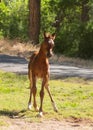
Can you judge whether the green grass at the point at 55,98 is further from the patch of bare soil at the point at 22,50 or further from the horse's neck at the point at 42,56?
the patch of bare soil at the point at 22,50

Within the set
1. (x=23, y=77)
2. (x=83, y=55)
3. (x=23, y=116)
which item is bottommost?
(x=83, y=55)

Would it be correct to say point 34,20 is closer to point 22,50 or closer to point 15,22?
point 22,50

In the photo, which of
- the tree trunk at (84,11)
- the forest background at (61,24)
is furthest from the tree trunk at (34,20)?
the tree trunk at (84,11)

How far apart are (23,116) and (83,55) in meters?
21.5

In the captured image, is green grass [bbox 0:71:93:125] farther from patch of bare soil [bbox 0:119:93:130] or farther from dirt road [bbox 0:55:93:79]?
dirt road [bbox 0:55:93:79]

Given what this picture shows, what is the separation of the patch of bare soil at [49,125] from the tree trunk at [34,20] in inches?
882

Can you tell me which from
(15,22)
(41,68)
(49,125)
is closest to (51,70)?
(41,68)

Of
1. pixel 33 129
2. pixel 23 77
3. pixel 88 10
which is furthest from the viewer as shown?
pixel 88 10

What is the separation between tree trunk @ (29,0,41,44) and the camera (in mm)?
32031

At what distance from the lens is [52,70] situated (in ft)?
65.9

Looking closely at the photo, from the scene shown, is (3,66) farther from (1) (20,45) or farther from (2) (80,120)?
(2) (80,120)

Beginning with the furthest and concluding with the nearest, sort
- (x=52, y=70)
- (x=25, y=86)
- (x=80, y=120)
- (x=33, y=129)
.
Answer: (x=52, y=70), (x=25, y=86), (x=80, y=120), (x=33, y=129)

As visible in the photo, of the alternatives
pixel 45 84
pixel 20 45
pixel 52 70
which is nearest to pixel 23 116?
pixel 45 84

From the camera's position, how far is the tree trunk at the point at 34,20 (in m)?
32.0
